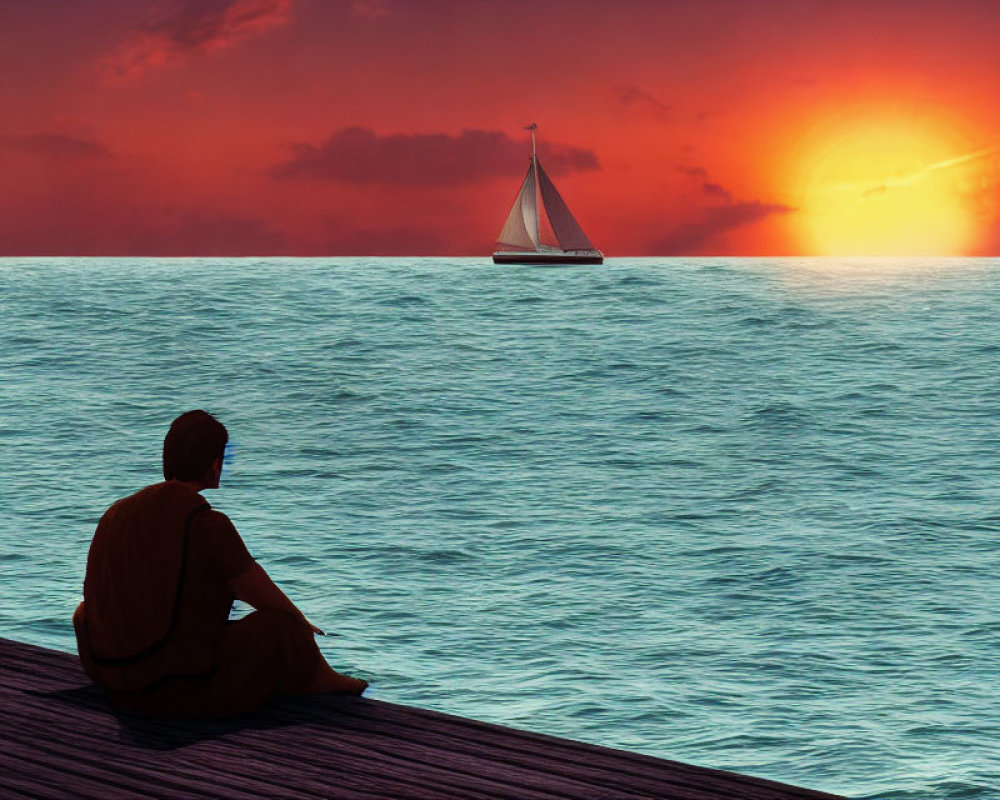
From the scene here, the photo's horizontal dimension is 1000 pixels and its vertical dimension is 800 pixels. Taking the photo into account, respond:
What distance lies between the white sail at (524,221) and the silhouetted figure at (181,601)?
9704 centimetres

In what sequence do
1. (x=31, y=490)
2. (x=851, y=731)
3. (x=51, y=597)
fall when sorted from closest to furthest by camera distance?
(x=851, y=731) → (x=51, y=597) → (x=31, y=490)

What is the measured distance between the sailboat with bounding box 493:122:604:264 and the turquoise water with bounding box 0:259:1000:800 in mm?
28041

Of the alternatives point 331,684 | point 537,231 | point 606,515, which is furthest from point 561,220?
point 331,684

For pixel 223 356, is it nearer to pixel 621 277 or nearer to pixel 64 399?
pixel 64 399

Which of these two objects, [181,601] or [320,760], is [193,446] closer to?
[181,601]

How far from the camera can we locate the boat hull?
106 m

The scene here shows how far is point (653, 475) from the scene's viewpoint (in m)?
31.6

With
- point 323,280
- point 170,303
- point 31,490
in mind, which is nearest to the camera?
point 31,490

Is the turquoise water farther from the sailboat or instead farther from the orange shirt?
the sailboat

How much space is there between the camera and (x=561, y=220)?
103 m

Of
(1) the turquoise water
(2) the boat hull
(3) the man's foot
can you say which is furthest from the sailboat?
(3) the man's foot

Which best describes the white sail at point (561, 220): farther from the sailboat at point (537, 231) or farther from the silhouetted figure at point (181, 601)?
the silhouetted figure at point (181, 601)

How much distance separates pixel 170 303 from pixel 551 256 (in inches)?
1289

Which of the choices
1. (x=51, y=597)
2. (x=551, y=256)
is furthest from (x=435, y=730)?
(x=551, y=256)
